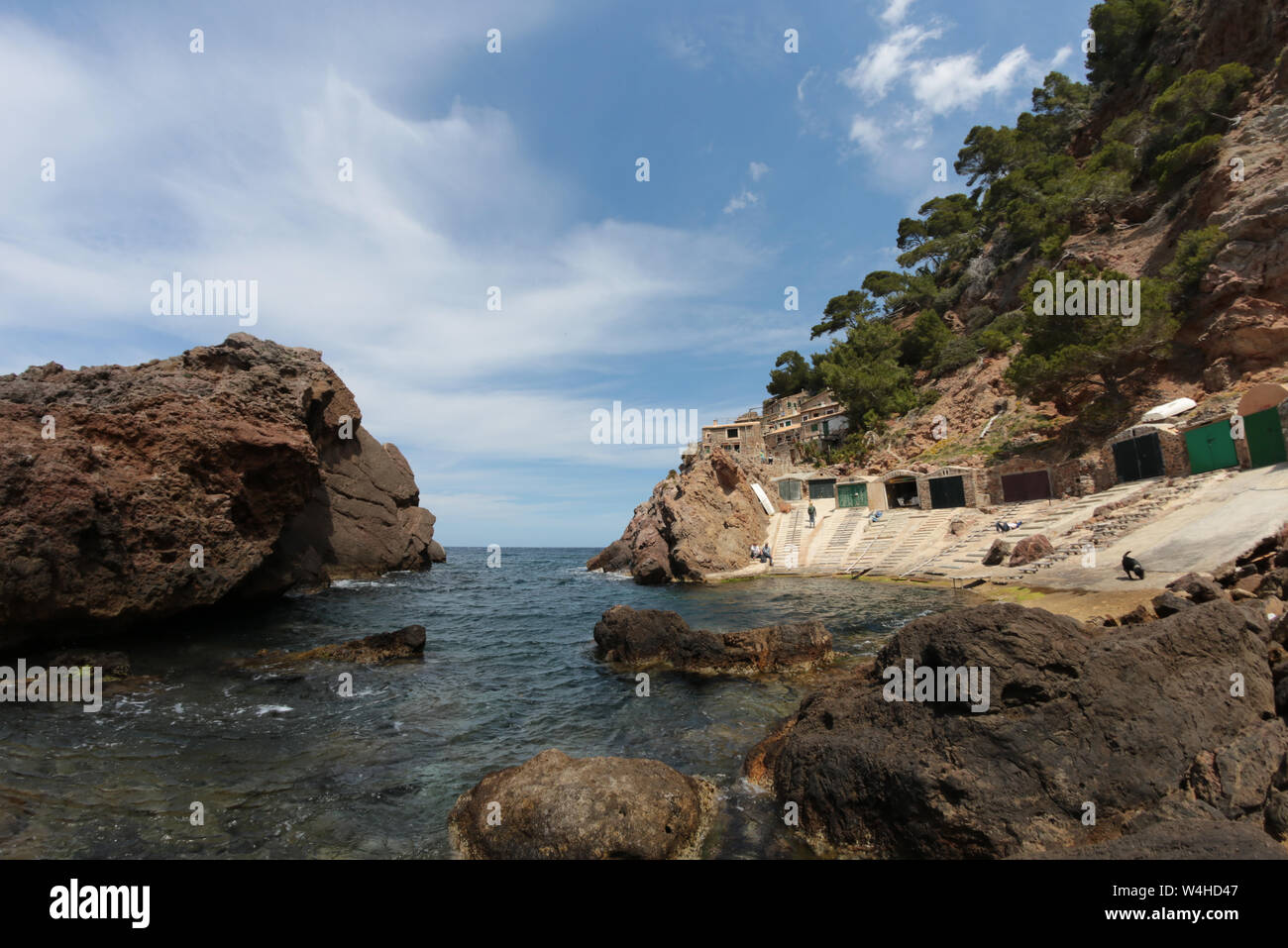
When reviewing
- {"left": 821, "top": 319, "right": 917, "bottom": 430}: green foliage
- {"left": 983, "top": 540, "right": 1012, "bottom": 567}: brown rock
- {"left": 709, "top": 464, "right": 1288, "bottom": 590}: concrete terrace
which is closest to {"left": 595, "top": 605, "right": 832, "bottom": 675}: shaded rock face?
{"left": 709, "top": 464, "right": 1288, "bottom": 590}: concrete terrace

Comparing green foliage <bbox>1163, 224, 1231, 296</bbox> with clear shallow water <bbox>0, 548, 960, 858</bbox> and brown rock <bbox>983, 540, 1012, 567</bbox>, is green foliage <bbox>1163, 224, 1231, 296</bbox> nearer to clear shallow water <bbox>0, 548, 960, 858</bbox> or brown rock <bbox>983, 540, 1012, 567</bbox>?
brown rock <bbox>983, 540, 1012, 567</bbox>

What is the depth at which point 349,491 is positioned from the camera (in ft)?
121

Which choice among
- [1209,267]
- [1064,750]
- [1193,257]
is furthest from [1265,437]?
[1064,750]

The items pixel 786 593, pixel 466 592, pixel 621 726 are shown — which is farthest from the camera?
pixel 466 592

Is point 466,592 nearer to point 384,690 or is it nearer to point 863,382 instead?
point 384,690

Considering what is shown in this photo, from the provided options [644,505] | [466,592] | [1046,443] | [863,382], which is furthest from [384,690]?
[863,382]

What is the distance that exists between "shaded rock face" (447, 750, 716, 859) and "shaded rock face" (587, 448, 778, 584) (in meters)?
30.7

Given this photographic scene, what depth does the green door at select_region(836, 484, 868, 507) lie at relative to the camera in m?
44.8

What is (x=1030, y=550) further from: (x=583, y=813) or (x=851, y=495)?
(x=583, y=813)

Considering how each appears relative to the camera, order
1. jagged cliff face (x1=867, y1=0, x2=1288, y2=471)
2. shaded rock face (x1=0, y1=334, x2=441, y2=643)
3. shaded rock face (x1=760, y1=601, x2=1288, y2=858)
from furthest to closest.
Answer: jagged cliff face (x1=867, y1=0, x2=1288, y2=471), shaded rock face (x1=0, y1=334, x2=441, y2=643), shaded rock face (x1=760, y1=601, x2=1288, y2=858)

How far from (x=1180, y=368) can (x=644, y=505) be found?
41142mm

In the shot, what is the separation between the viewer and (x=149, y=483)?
16.1 meters

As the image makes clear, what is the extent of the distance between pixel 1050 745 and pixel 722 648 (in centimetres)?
Result: 923

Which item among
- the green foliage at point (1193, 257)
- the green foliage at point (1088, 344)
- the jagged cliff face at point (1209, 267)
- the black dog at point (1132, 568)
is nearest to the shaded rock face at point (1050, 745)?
the black dog at point (1132, 568)
